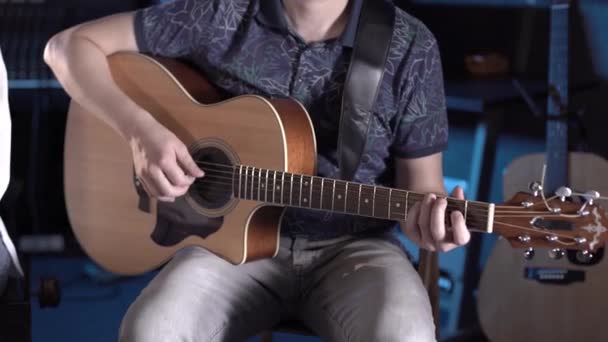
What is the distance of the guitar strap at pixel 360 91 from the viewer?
2.00 m

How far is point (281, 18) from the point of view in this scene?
82.6 inches

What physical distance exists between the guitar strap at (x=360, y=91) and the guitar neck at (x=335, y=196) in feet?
0.54

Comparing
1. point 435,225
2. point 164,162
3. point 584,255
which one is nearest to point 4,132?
point 164,162

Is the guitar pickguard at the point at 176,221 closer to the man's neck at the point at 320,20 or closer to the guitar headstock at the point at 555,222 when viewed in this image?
the man's neck at the point at 320,20

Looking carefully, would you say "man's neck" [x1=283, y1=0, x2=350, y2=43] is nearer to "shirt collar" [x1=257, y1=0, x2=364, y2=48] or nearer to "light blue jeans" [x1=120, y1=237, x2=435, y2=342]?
"shirt collar" [x1=257, y1=0, x2=364, y2=48]

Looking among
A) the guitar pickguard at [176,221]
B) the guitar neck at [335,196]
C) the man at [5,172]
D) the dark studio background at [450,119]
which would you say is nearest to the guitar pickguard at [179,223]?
the guitar pickguard at [176,221]

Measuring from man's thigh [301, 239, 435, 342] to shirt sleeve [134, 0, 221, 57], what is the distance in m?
0.59

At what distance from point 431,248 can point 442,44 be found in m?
1.93

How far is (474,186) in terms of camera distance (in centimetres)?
312

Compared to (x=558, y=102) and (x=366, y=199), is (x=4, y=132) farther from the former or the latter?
(x=558, y=102)

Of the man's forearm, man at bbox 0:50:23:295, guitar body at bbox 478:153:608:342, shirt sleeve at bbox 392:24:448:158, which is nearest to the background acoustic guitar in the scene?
guitar body at bbox 478:153:608:342

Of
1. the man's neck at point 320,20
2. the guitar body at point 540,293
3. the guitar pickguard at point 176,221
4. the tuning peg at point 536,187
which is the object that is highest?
the man's neck at point 320,20

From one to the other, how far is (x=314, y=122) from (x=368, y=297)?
1.44 feet

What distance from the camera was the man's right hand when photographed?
199cm
